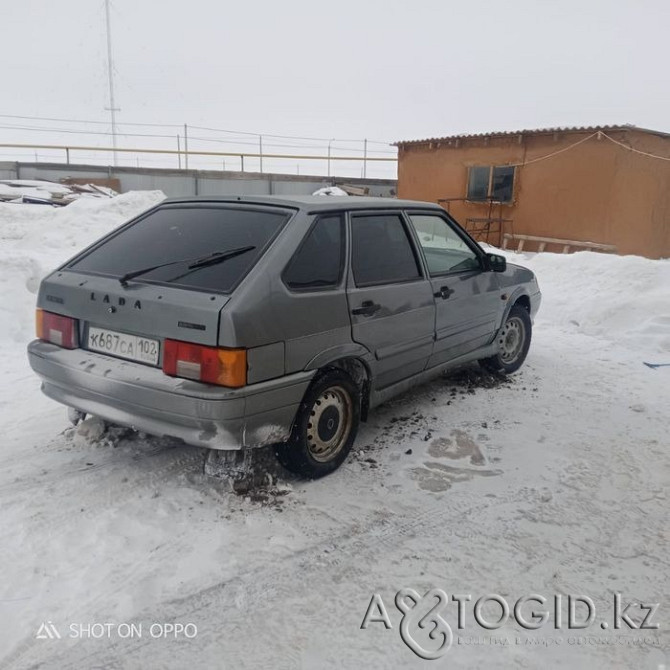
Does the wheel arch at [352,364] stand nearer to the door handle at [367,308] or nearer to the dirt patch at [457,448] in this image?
the door handle at [367,308]

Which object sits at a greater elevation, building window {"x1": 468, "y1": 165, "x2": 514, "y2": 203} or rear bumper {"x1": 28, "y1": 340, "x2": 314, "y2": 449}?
building window {"x1": 468, "y1": 165, "x2": 514, "y2": 203}

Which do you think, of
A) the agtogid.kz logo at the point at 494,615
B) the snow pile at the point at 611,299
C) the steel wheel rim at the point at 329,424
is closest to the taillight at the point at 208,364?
the steel wheel rim at the point at 329,424

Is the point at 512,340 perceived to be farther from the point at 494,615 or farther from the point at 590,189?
the point at 590,189

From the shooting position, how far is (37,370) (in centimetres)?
343

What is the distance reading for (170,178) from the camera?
67.2 feet

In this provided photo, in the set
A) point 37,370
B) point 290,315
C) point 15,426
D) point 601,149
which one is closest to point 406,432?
point 290,315

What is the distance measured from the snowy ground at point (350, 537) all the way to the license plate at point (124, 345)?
77 centimetres

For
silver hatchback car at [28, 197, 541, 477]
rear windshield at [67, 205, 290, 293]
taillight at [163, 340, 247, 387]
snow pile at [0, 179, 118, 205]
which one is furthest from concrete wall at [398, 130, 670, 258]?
taillight at [163, 340, 247, 387]

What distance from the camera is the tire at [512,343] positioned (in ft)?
17.5

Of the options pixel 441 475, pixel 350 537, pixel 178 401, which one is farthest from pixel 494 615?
pixel 178 401

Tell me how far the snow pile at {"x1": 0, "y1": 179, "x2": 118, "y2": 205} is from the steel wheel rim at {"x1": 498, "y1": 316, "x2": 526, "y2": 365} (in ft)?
50.2

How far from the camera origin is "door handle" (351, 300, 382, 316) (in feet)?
11.4

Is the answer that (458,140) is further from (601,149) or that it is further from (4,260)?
(4,260)

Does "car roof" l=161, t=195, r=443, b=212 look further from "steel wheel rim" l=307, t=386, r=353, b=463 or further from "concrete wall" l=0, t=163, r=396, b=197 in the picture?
"concrete wall" l=0, t=163, r=396, b=197
